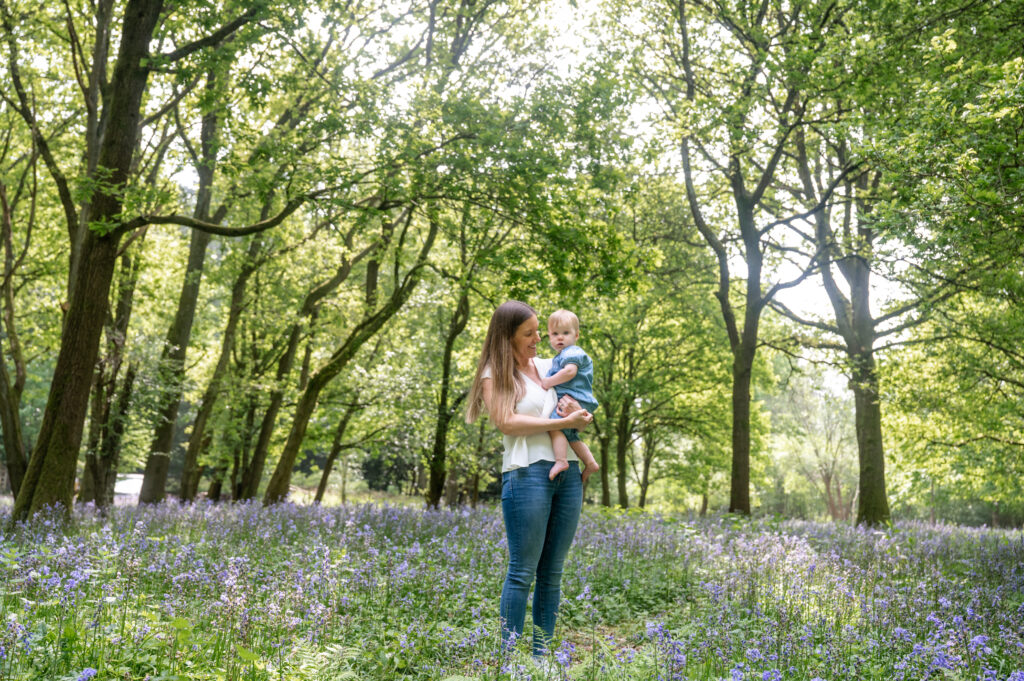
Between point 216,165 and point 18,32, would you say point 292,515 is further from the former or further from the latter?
point 18,32

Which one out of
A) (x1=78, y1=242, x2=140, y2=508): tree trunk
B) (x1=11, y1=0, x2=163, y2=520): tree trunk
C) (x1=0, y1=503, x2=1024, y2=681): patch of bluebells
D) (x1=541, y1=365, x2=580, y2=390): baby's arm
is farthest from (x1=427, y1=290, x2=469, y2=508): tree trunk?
(x1=541, y1=365, x2=580, y2=390): baby's arm

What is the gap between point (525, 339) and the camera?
4.60m

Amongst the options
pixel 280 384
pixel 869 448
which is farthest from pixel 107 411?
pixel 869 448

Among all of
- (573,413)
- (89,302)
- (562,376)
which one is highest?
(89,302)

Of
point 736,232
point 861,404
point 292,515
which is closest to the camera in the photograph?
point 292,515

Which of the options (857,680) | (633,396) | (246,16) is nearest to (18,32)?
(246,16)

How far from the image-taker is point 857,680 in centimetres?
409

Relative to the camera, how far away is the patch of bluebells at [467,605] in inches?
150

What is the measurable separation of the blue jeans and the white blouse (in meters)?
0.05

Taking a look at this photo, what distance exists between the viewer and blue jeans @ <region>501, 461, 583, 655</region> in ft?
14.0

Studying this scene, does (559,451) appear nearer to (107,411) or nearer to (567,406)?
(567,406)

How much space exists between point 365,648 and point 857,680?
308cm

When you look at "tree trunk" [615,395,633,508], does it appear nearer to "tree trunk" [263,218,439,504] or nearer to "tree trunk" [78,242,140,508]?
Answer: "tree trunk" [263,218,439,504]

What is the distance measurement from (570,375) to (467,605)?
2692mm
